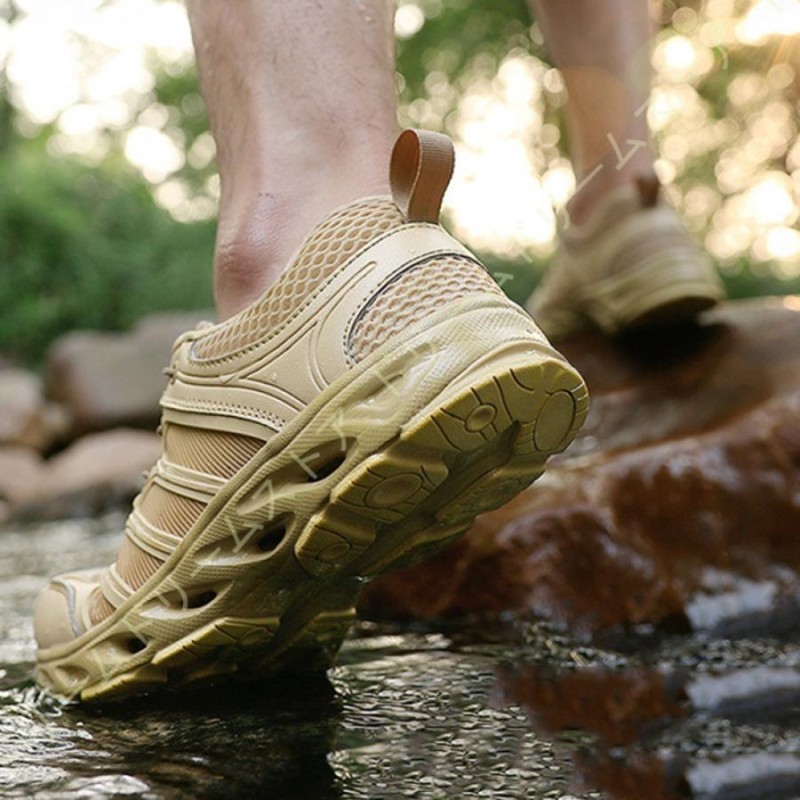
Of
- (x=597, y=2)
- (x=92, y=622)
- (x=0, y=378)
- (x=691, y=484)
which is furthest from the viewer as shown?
(x=0, y=378)

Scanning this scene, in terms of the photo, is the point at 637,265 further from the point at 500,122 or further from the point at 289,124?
the point at 500,122

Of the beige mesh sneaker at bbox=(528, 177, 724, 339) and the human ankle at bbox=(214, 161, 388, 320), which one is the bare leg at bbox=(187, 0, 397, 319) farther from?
the beige mesh sneaker at bbox=(528, 177, 724, 339)

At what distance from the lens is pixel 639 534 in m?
1.90

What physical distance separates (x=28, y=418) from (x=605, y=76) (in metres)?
6.98

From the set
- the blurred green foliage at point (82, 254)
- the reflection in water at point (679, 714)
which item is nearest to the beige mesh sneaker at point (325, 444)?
the reflection in water at point (679, 714)

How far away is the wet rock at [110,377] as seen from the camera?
8469 mm

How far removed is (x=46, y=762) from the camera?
3.30 ft

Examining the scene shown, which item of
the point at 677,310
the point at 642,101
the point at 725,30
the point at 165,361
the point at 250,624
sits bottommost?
the point at 250,624

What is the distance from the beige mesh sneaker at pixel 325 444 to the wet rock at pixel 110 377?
24.0 feet

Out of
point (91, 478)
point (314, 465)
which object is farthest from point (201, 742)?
point (91, 478)

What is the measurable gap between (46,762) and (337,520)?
1.15 feet

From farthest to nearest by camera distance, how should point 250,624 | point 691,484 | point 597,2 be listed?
point 597,2 → point 691,484 → point 250,624

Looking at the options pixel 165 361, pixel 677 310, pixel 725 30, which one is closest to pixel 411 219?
pixel 677 310

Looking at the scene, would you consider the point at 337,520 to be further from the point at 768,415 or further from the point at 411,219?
the point at 768,415
